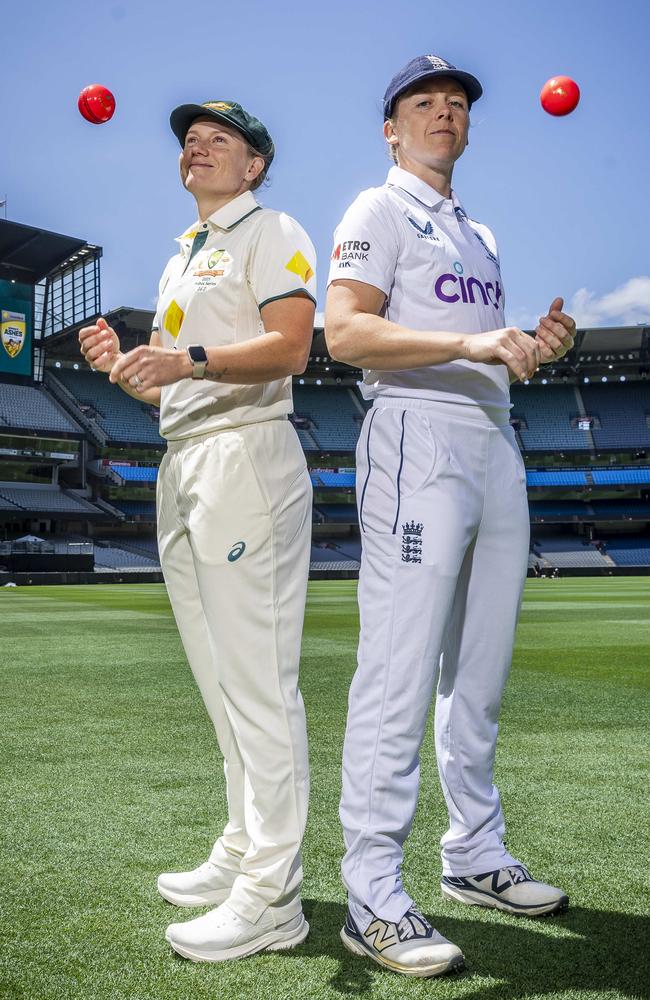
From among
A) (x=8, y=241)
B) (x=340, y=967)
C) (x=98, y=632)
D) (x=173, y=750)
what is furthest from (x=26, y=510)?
(x=340, y=967)

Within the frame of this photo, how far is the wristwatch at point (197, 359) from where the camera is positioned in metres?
2.36

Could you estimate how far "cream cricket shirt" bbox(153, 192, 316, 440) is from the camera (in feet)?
8.42

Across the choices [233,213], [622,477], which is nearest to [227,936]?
[233,213]

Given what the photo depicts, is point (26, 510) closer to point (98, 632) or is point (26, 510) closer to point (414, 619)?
point (98, 632)

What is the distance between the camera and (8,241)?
148ft

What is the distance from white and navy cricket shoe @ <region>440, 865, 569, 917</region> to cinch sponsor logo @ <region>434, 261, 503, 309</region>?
5.79 ft

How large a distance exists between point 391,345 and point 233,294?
49cm

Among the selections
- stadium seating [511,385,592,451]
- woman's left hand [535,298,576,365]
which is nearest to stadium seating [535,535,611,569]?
stadium seating [511,385,592,451]

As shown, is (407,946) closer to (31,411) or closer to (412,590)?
(412,590)

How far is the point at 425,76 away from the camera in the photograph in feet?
8.84

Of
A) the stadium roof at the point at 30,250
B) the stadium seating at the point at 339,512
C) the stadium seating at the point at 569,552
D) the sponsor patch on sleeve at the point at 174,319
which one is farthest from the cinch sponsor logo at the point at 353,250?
the stadium seating at the point at 339,512

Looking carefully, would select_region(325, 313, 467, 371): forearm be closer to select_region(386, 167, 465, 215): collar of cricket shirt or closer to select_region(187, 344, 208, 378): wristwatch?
select_region(187, 344, 208, 378): wristwatch

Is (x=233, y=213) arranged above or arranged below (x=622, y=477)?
below

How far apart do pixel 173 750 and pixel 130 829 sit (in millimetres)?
1469
